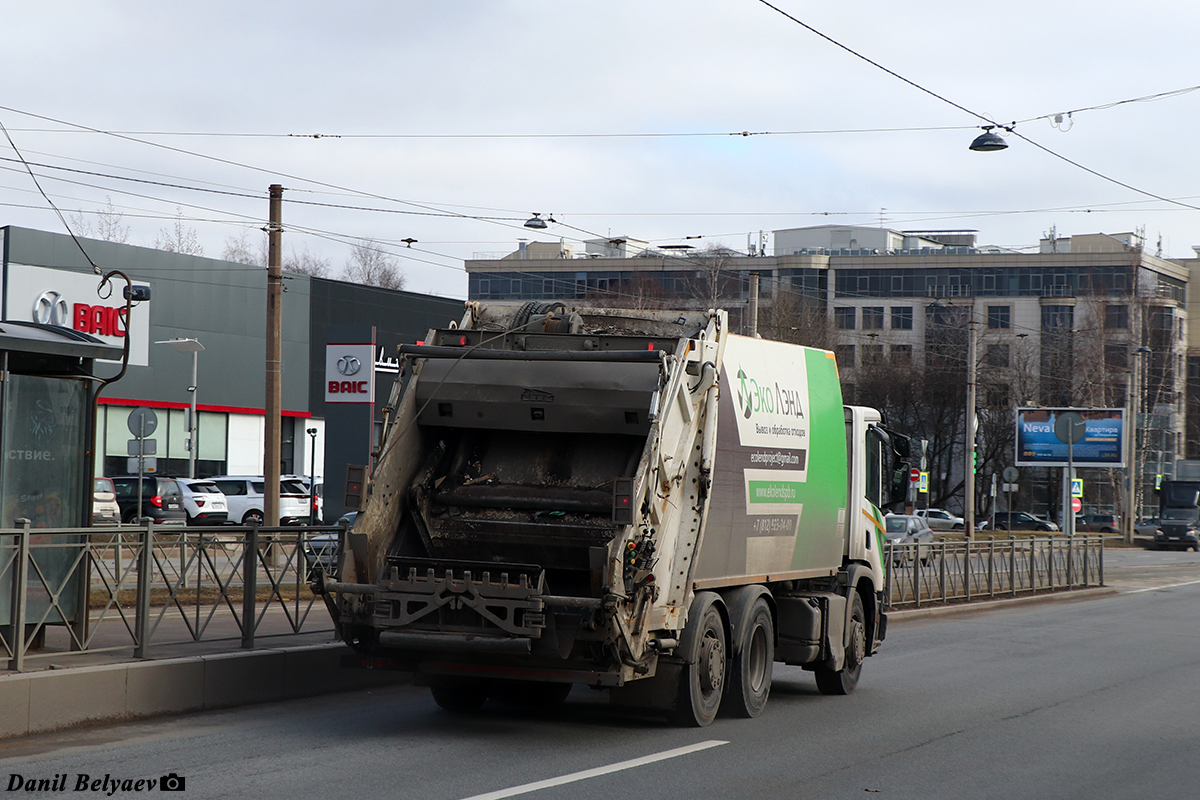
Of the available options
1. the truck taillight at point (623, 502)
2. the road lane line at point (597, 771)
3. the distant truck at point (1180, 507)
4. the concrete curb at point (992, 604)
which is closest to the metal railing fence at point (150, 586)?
the truck taillight at point (623, 502)

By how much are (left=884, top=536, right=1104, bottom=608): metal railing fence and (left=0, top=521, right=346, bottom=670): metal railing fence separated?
10.6m

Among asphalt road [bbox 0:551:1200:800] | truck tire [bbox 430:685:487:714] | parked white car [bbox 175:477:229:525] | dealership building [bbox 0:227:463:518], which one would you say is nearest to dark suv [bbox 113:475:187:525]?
parked white car [bbox 175:477:229:525]

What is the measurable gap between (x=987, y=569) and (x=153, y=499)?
21.2 m

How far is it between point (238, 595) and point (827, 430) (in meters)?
5.45

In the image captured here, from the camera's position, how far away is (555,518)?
974cm

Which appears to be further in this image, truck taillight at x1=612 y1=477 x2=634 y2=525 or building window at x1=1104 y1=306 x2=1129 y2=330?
building window at x1=1104 y1=306 x2=1129 y2=330

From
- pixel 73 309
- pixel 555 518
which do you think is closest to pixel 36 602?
pixel 555 518

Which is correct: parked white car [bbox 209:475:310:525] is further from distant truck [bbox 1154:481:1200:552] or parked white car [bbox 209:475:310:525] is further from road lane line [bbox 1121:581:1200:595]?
distant truck [bbox 1154:481:1200:552]

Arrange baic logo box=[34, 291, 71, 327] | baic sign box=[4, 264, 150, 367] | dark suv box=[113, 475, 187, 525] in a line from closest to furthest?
dark suv box=[113, 475, 187, 525], baic sign box=[4, 264, 150, 367], baic logo box=[34, 291, 71, 327]

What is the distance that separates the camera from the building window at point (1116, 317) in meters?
71.3

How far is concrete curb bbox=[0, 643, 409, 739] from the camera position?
8.72 m

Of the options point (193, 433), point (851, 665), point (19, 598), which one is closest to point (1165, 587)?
point (851, 665)

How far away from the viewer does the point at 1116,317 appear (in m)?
73.6

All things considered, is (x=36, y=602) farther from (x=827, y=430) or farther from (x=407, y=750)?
(x=827, y=430)
